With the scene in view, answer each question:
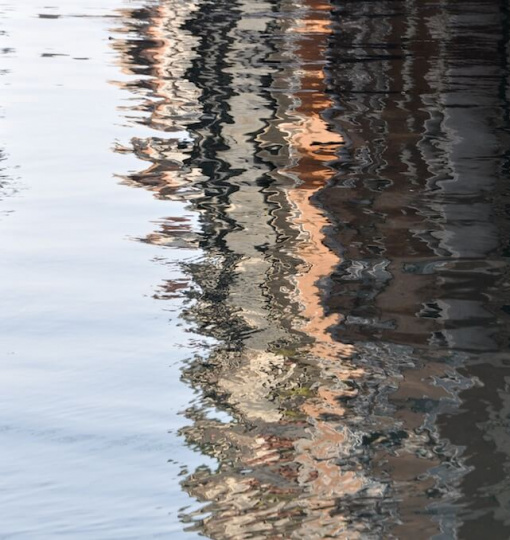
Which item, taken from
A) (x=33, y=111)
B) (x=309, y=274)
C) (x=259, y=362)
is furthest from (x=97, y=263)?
(x=33, y=111)

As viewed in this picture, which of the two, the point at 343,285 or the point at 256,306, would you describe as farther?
the point at 343,285

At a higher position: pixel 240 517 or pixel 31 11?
pixel 240 517

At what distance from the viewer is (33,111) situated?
8422 millimetres

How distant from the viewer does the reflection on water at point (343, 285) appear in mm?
2969

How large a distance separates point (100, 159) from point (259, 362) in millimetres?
3320

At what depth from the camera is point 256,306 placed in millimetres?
4449

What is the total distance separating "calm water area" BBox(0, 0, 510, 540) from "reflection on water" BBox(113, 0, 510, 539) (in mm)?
12

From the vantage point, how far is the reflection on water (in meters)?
2.97

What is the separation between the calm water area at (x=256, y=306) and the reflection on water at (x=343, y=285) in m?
0.01

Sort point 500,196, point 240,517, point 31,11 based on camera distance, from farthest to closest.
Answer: point 31,11 → point 500,196 → point 240,517

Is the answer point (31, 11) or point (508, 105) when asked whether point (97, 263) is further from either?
point (31, 11)

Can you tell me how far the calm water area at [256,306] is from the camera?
9.68ft

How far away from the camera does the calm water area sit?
2951mm

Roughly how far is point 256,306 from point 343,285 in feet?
1.38
